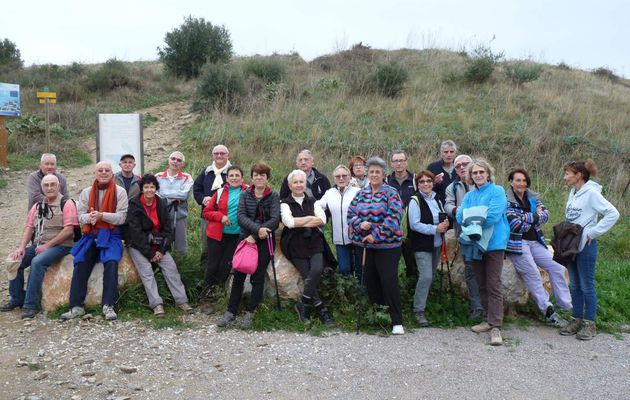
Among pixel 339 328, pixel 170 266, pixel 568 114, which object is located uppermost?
pixel 568 114

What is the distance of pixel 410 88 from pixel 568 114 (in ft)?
16.7

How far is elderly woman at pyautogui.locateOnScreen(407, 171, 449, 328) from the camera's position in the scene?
586 cm

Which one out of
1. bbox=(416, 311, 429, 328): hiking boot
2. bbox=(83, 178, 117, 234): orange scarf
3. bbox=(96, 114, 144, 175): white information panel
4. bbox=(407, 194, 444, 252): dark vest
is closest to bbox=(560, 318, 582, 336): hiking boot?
bbox=(416, 311, 429, 328): hiking boot

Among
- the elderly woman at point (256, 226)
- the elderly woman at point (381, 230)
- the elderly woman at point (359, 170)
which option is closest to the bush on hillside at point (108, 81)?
the elderly woman at point (359, 170)

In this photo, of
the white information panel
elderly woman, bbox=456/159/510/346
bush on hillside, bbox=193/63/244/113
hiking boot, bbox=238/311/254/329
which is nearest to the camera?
elderly woman, bbox=456/159/510/346

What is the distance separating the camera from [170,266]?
6176 millimetres

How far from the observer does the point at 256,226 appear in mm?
5723

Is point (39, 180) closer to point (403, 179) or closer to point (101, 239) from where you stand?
point (101, 239)

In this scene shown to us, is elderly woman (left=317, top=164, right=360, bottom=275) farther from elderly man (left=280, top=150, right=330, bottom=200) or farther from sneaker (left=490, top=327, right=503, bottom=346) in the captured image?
sneaker (left=490, top=327, right=503, bottom=346)

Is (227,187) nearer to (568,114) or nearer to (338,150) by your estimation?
(338,150)

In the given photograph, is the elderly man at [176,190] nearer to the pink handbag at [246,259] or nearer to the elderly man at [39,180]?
the elderly man at [39,180]

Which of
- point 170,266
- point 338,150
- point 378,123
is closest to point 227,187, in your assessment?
point 170,266

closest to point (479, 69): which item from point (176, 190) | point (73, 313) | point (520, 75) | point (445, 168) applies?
point (520, 75)

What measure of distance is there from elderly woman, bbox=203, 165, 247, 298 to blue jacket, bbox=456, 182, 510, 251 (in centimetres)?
275
